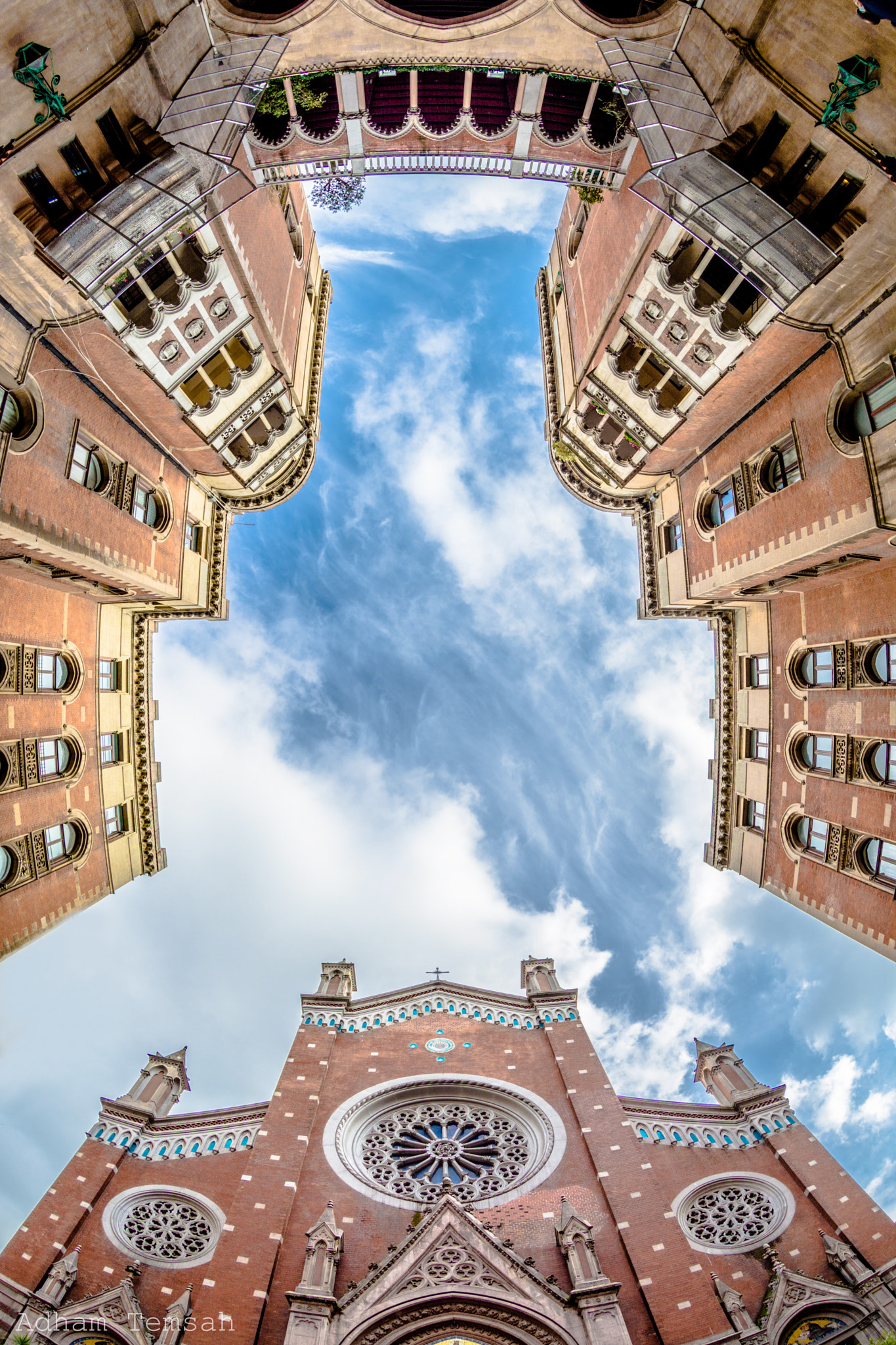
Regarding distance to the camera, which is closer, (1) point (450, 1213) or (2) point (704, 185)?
(2) point (704, 185)

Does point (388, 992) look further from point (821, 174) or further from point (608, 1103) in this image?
point (821, 174)

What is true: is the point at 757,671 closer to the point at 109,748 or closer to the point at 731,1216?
the point at 731,1216

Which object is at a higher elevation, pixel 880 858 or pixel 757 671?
pixel 757 671

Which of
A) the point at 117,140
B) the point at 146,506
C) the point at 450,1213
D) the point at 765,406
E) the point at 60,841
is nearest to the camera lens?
the point at 117,140

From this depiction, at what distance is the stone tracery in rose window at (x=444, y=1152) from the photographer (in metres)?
25.7

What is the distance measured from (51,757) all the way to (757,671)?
25387 millimetres

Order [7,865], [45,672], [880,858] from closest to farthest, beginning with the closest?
[880,858], [7,865], [45,672]

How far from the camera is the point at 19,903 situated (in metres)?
21.4

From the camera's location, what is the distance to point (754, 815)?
92.9 ft

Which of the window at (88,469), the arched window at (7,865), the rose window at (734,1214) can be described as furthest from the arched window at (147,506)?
the rose window at (734,1214)

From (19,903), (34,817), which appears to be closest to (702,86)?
(34,817)

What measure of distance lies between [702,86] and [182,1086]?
3976 centimetres

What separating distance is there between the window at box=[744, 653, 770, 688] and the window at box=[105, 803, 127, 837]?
25.0 m

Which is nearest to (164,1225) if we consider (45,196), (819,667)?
(819,667)
